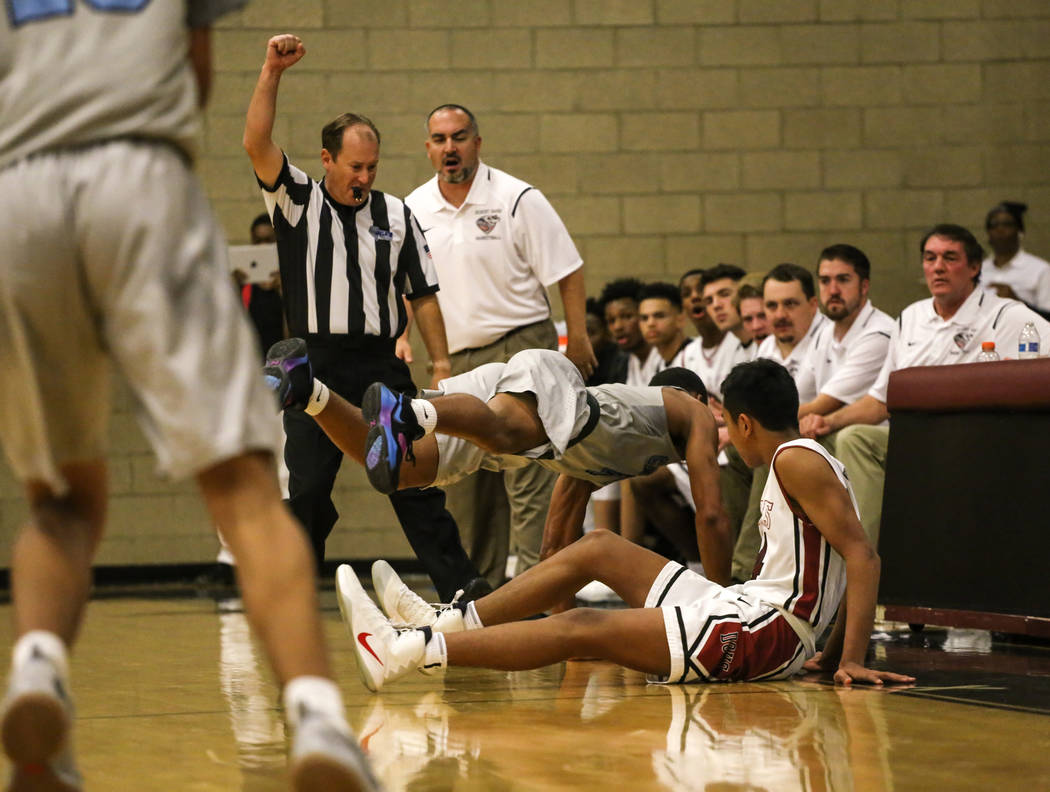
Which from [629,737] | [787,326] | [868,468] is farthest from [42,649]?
[787,326]

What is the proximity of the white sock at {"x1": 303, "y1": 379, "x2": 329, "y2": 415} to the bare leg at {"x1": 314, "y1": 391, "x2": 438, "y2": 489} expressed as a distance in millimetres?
22

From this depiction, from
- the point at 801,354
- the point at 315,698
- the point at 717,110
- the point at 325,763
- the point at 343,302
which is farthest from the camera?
the point at 717,110

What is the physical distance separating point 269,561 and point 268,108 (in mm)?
2841

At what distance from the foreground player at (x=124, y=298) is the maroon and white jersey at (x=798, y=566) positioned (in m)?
2.04

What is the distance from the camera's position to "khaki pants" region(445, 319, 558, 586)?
Answer: 18.1ft

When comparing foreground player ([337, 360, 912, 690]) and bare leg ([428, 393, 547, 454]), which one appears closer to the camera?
foreground player ([337, 360, 912, 690])

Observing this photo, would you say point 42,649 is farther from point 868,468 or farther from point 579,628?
point 868,468

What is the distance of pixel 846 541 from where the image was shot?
3502 mm

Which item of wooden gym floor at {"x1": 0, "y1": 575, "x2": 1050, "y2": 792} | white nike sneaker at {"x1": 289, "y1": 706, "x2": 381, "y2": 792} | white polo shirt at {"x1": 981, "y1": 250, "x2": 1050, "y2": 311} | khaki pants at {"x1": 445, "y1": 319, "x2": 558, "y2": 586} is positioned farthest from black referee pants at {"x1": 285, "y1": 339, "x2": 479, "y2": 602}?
white polo shirt at {"x1": 981, "y1": 250, "x2": 1050, "y2": 311}

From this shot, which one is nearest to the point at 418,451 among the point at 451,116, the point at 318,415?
the point at 318,415

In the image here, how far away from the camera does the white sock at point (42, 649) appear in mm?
1790

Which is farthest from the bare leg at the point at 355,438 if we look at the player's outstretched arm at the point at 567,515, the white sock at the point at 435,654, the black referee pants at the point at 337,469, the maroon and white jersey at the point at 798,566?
the maroon and white jersey at the point at 798,566

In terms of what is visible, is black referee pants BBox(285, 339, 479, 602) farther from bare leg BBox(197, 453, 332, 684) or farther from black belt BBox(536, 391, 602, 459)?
bare leg BBox(197, 453, 332, 684)

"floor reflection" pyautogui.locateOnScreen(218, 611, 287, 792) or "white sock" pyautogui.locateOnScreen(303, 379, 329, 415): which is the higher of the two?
"white sock" pyautogui.locateOnScreen(303, 379, 329, 415)
